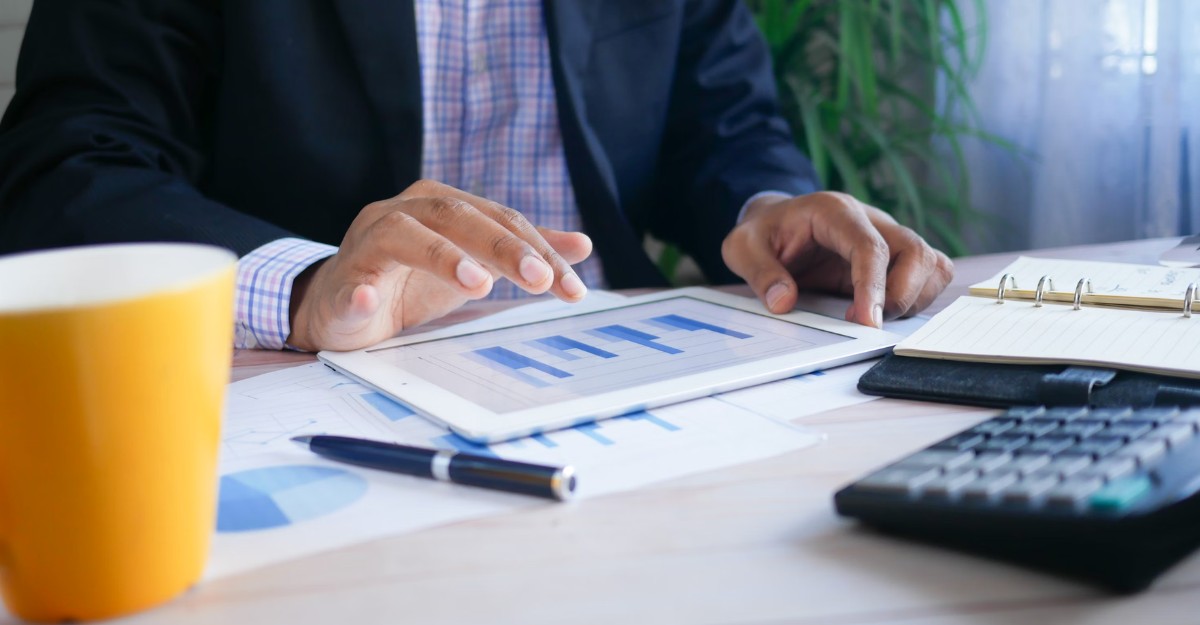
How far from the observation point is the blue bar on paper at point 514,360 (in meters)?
0.60

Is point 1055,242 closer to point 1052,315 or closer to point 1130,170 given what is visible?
point 1130,170

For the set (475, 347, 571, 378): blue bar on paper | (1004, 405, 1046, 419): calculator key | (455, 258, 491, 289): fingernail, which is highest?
(455, 258, 491, 289): fingernail

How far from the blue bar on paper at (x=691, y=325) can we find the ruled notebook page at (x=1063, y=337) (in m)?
0.12

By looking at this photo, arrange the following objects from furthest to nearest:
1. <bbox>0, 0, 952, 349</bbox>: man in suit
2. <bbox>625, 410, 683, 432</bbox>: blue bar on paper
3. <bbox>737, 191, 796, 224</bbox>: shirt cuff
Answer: <bbox>737, 191, 796, 224</bbox>: shirt cuff
<bbox>0, 0, 952, 349</bbox>: man in suit
<bbox>625, 410, 683, 432</bbox>: blue bar on paper

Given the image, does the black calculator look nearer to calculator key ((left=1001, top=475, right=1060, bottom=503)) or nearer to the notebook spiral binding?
calculator key ((left=1001, top=475, right=1060, bottom=503))

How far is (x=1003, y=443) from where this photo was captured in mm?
394

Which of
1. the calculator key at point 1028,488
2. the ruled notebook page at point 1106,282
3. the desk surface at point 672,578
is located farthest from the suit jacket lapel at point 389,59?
the calculator key at point 1028,488

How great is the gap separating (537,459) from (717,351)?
202 millimetres

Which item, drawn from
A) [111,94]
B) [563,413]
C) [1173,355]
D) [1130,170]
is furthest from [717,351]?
[1130,170]

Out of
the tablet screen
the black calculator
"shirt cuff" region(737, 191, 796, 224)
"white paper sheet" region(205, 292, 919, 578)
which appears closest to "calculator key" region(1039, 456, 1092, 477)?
the black calculator

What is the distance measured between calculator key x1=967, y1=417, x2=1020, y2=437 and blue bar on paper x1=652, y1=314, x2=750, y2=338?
0.25 meters

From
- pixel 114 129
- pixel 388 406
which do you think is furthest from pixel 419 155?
pixel 388 406

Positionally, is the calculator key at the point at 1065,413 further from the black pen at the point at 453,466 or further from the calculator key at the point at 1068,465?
the black pen at the point at 453,466

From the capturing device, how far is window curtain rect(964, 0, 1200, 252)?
1.42 m
